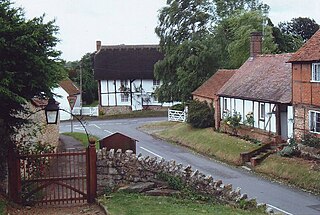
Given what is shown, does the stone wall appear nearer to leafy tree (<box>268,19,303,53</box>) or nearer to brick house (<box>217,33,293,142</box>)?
brick house (<box>217,33,293,142</box>)

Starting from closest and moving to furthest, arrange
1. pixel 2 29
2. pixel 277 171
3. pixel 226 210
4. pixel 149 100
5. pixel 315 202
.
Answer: pixel 2 29 → pixel 226 210 → pixel 315 202 → pixel 277 171 → pixel 149 100

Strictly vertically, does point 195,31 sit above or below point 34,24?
above

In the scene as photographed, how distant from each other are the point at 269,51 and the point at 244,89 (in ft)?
39.8

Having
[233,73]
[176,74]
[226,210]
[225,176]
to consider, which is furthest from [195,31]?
[226,210]

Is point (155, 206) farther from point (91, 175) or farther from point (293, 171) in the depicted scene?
point (293, 171)

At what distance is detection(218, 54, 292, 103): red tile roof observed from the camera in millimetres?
30189

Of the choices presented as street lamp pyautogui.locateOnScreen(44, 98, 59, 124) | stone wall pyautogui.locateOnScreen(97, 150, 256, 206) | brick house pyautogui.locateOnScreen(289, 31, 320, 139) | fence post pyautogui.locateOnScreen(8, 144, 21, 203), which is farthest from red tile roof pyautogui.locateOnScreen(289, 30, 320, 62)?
fence post pyautogui.locateOnScreen(8, 144, 21, 203)

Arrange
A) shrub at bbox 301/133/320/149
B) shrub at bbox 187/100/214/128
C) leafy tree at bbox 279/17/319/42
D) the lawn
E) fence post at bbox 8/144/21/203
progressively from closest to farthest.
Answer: fence post at bbox 8/144/21/203, the lawn, shrub at bbox 301/133/320/149, shrub at bbox 187/100/214/128, leafy tree at bbox 279/17/319/42

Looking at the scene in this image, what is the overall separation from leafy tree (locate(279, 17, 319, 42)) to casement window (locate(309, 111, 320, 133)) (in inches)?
1690

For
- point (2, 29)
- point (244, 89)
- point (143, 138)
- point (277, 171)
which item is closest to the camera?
point (2, 29)

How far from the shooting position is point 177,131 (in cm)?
4112

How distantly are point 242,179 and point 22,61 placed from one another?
1573cm

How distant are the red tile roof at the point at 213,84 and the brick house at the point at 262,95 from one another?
187cm

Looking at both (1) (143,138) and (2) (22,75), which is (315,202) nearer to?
(2) (22,75)
